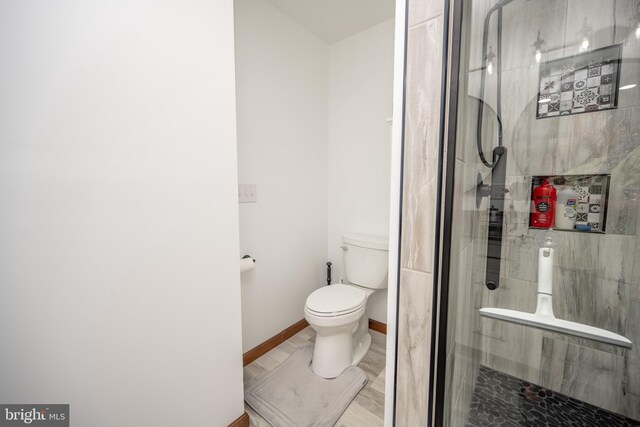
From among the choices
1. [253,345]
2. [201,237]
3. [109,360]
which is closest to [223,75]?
[201,237]

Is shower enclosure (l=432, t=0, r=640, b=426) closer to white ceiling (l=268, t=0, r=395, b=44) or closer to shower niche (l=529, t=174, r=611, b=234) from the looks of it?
shower niche (l=529, t=174, r=611, b=234)

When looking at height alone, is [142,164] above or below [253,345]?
above

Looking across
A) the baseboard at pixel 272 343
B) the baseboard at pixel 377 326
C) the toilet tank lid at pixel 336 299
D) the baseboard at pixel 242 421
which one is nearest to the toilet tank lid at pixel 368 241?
the toilet tank lid at pixel 336 299

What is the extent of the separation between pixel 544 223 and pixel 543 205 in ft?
0.19

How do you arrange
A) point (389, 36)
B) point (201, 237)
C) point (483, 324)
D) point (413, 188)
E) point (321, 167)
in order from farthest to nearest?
point (321, 167) → point (389, 36) → point (201, 237) → point (483, 324) → point (413, 188)

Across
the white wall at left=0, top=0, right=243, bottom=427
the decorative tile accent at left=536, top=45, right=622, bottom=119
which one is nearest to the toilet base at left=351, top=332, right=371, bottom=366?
the white wall at left=0, top=0, right=243, bottom=427

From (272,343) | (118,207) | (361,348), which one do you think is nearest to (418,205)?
(118,207)

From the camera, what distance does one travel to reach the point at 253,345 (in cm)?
173

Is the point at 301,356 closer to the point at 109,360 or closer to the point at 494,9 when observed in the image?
the point at 109,360

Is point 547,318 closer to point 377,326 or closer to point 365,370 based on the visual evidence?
point 365,370

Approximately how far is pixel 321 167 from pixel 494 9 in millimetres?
1604

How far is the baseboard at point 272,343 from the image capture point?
1.68 m

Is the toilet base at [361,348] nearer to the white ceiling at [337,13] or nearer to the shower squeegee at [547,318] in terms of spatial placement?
the shower squeegee at [547,318]

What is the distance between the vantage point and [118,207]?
0.81 meters
